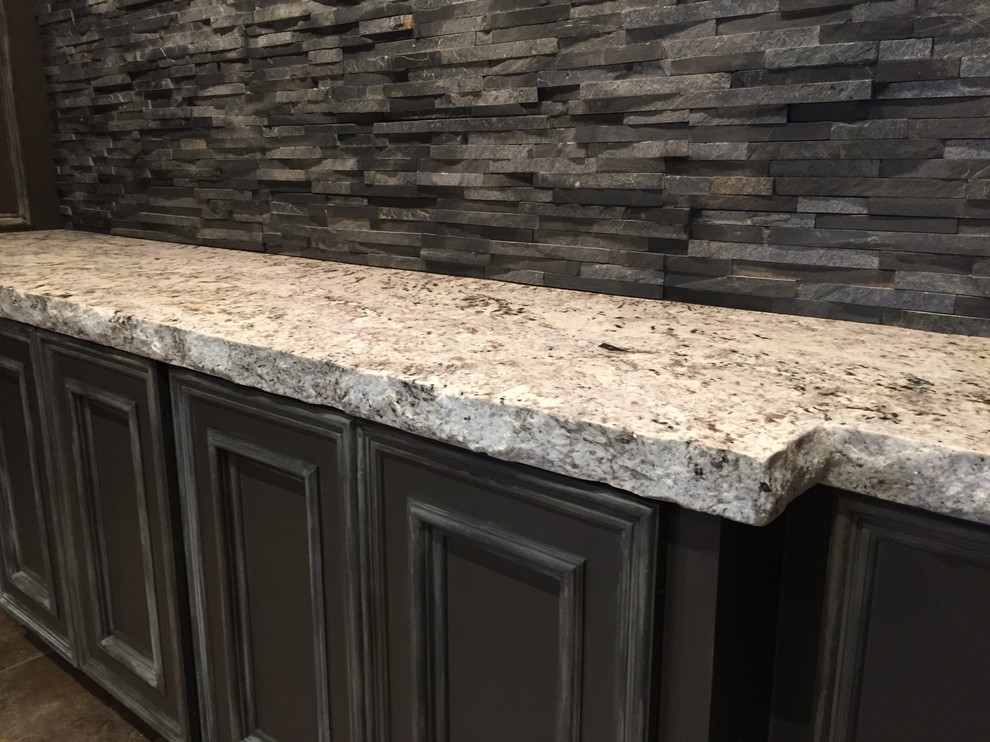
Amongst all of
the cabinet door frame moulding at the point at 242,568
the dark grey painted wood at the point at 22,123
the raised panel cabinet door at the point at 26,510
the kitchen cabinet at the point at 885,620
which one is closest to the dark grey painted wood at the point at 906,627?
the kitchen cabinet at the point at 885,620

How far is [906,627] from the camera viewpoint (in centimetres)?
64

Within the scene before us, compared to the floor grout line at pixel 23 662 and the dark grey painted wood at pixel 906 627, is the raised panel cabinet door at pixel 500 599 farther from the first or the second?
the floor grout line at pixel 23 662

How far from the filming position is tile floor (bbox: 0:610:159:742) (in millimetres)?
1439

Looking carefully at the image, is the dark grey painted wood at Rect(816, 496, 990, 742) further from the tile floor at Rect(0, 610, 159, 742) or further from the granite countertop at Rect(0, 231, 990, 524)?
the tile floor at Rect(0, 610, 159, 742)

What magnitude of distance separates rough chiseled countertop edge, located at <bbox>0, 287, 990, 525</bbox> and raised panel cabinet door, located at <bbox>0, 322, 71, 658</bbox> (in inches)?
31.5

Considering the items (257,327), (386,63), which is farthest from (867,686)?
(386,63)

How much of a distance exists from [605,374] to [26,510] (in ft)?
3.94

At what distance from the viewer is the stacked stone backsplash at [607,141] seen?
94 centimetres

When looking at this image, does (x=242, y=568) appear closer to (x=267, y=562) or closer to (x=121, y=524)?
(x=267, y=562)

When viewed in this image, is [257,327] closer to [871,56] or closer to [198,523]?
[198,523]

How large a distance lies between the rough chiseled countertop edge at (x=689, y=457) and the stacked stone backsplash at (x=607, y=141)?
0.43 meters

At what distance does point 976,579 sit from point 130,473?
1047 mm

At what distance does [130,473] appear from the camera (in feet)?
3.92

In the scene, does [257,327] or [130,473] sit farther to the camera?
[130,473]
